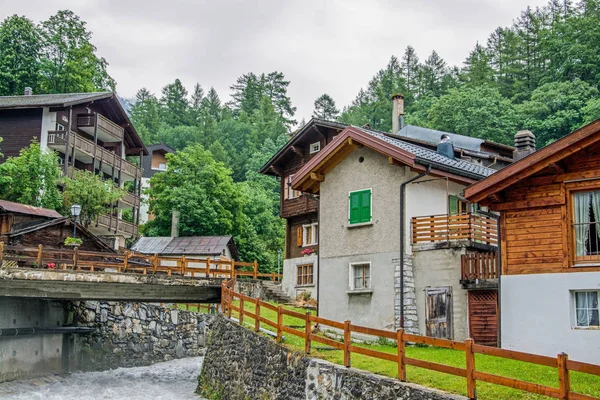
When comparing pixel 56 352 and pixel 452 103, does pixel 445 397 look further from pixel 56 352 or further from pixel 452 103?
pixel 452 103

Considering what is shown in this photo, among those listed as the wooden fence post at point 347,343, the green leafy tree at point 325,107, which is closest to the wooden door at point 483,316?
the wooden fence post at point 347,343

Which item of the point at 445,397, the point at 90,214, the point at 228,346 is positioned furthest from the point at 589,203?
the point at 90,214

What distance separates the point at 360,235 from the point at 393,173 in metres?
2.40

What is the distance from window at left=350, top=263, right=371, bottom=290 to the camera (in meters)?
24.2

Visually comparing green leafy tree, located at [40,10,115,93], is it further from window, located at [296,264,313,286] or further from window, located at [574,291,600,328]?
window, located at [574,291,600,328]

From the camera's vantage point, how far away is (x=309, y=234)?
124 feet

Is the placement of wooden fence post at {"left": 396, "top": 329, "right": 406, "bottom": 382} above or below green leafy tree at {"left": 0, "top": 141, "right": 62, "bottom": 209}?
below

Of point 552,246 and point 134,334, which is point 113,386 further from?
point 552,246

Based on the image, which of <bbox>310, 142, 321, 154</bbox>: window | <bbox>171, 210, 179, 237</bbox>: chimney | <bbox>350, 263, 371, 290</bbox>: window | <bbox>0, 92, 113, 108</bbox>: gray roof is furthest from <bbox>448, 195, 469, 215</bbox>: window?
<bbox>171, 210, 179, 237</bbox>: chimney

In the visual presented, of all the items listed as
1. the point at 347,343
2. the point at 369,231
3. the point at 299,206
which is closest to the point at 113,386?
the point at 369,231

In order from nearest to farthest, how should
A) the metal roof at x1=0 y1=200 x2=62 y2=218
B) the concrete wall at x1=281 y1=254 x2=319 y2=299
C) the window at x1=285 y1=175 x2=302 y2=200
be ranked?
1. the metal roof at x1=0 y1=200 x2=62 y2=218
2. the concrete wall at x1=281 y1=254 x2=319 y2=299
3. the window at x1=285 y1=175 x2=302 y2=200

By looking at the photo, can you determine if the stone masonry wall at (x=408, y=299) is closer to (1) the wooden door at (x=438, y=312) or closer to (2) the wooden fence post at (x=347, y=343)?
(1) the wooden door at (x=438, y=312)

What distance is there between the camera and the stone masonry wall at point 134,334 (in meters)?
30.3

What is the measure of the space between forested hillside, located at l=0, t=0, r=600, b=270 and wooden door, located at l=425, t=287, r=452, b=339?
31.2 m
